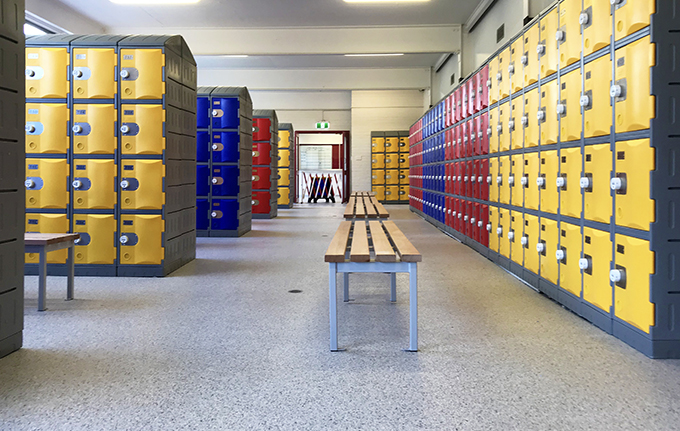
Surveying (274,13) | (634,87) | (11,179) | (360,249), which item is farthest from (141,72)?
(274,13)

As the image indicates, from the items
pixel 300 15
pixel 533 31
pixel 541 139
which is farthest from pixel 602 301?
pixel 300 15

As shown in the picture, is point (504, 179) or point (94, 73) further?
point (504, 179)

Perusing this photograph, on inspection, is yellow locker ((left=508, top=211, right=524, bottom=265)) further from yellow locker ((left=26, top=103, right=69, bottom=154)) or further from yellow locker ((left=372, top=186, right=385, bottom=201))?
yellow locker ((left=372, top=186, right=385, bottom=201))

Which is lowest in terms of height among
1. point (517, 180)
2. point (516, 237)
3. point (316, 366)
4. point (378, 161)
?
point (316, 366)

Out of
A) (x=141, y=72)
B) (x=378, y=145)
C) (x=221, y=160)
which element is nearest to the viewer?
(x=141, y=72)

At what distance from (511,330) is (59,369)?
2.61 m

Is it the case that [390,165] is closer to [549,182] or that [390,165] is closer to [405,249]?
[549,182]

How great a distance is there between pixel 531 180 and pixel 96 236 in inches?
162

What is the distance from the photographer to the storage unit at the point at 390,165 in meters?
18.1

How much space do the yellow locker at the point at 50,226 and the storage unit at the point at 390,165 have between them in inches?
537

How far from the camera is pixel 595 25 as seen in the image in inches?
136

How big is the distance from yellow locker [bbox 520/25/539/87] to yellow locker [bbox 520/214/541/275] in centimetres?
118

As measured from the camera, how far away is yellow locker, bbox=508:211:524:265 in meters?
5.11

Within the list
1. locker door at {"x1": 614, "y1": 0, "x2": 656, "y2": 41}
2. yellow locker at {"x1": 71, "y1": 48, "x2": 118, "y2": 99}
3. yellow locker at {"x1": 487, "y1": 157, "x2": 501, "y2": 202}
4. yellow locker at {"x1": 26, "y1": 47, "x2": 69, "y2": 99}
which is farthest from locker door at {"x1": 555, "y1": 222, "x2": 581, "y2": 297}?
yellow locker at {"x1": 26, "y1": 47, "x2": 69, "y2": 99}
